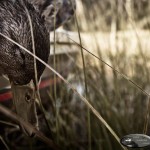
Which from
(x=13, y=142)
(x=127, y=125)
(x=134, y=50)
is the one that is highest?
(x=134, y=50)

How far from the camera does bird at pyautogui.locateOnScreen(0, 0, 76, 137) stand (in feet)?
3.58

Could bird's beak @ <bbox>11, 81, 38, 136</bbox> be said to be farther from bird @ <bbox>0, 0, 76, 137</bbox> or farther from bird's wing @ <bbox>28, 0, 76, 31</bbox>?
bird's wing @ <bbox>28, 0, 76, 31</bbox>

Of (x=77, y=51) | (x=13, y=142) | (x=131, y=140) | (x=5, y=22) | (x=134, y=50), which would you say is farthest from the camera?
(x=134, y=50)

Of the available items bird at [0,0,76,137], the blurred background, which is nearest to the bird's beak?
bird at [0,0,76,137]

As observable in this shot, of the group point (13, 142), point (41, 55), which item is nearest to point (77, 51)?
point (13, 142)

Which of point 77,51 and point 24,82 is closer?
point 24,82

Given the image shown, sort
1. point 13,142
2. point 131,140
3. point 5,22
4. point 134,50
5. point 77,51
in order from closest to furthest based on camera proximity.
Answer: point 131,140
point 5,22
point 13,142
point 77,51
point 134,50

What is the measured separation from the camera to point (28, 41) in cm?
109

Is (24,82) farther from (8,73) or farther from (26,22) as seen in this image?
(26,22)

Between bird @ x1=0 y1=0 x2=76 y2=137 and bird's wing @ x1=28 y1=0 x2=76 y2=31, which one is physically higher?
bird's wing @ x1=28 y1=0 x2=76 y2=31

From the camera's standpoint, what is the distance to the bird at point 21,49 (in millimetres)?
1092

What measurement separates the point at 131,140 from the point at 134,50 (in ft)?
6.68

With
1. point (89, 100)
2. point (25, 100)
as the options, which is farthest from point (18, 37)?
point (89, 100)

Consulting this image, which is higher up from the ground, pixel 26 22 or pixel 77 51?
pixel 26 22
